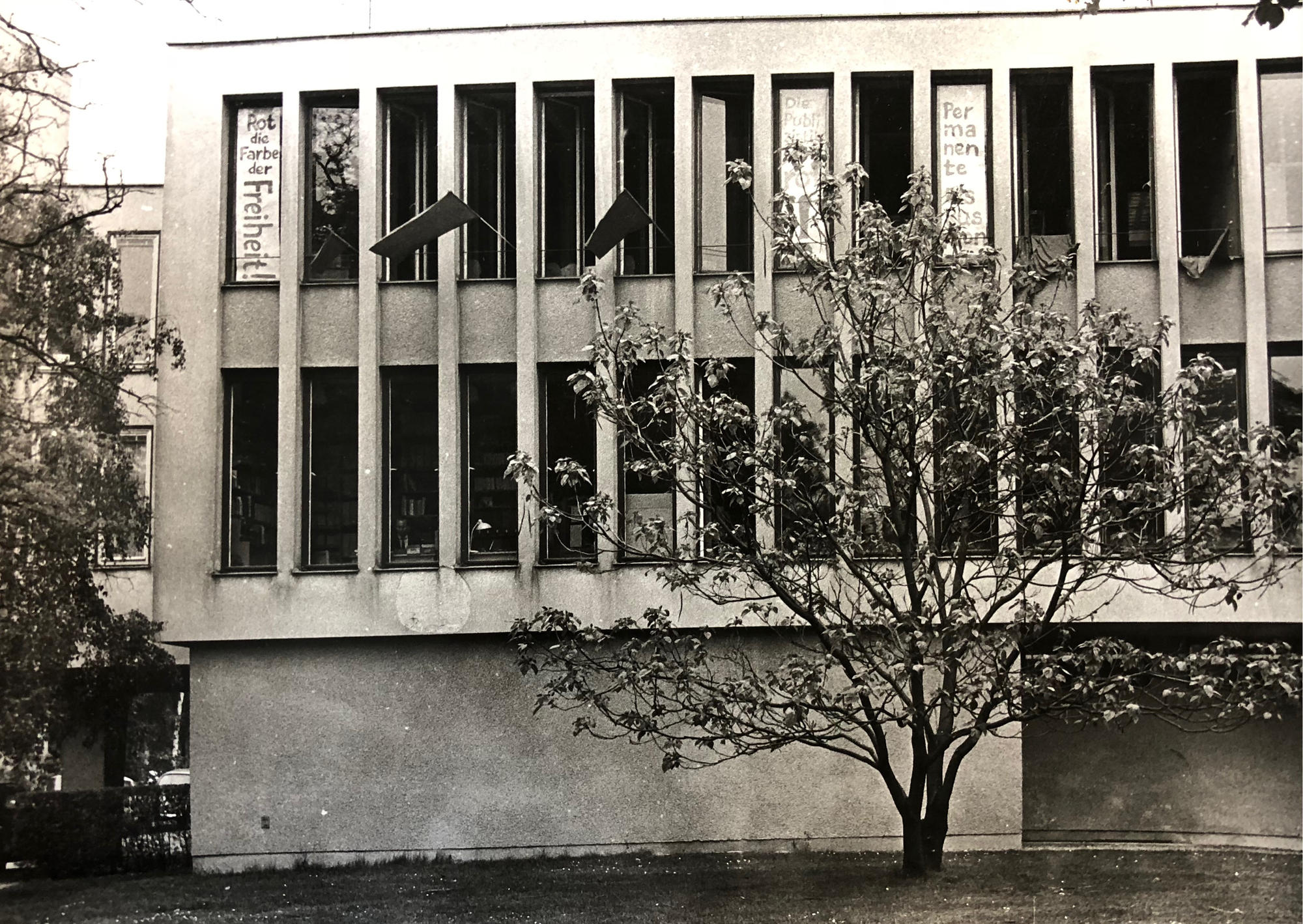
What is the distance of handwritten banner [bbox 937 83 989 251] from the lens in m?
14.9

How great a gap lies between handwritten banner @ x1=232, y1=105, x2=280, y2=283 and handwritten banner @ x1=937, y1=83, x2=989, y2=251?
7.00m

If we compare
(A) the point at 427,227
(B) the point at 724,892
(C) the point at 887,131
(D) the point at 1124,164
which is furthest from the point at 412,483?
(D) the point at 1124,164

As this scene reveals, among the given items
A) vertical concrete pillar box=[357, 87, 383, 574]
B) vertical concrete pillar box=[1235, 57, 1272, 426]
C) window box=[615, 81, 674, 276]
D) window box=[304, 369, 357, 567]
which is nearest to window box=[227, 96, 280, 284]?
vertical concrete pillar box=[357, 87, 383, 574]

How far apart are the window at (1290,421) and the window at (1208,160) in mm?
1286

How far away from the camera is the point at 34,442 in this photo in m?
11.6

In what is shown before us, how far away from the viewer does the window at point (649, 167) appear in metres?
15.0

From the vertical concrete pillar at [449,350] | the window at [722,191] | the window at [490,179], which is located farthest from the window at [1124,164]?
the vertical concrete pillar at [449,350]

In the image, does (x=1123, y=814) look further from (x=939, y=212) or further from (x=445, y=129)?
(x=445, y=129)

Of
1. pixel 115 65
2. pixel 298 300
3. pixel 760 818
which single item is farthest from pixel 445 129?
pixel 760 818

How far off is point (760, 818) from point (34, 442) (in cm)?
804

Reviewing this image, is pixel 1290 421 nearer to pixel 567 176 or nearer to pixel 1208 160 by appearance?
pixel 1208 160

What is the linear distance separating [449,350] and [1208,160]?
8.16m

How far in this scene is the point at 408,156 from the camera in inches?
594

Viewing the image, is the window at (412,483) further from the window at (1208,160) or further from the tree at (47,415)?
the window at (1208,160)
